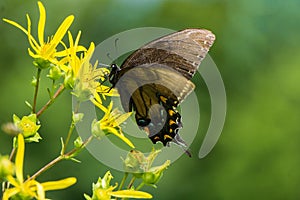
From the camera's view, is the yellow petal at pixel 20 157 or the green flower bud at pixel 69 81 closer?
the yellow petal at pixel 20 157

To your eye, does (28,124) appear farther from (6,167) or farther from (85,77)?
(6,167)

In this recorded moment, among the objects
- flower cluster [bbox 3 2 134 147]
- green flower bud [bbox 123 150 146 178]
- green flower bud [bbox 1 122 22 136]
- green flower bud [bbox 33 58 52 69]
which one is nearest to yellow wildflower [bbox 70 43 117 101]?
flower cluster [bbox 3 2 134 147]

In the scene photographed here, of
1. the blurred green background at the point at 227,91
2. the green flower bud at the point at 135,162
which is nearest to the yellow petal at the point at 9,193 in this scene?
the green flower bud at the point at 135,162

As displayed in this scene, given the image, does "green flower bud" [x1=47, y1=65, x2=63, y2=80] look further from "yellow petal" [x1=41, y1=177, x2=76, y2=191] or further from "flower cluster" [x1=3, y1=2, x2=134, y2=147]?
"yellow petal" [x1=41, y1=177, x2=76, y2=191]

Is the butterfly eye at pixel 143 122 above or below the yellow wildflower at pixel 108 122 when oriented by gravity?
above

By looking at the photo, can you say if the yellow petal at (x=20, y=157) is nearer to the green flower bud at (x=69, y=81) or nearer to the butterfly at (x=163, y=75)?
the green flower bud at (x=69, y=81)

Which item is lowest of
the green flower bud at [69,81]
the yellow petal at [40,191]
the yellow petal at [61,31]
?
the yellow petal at [40,191]
